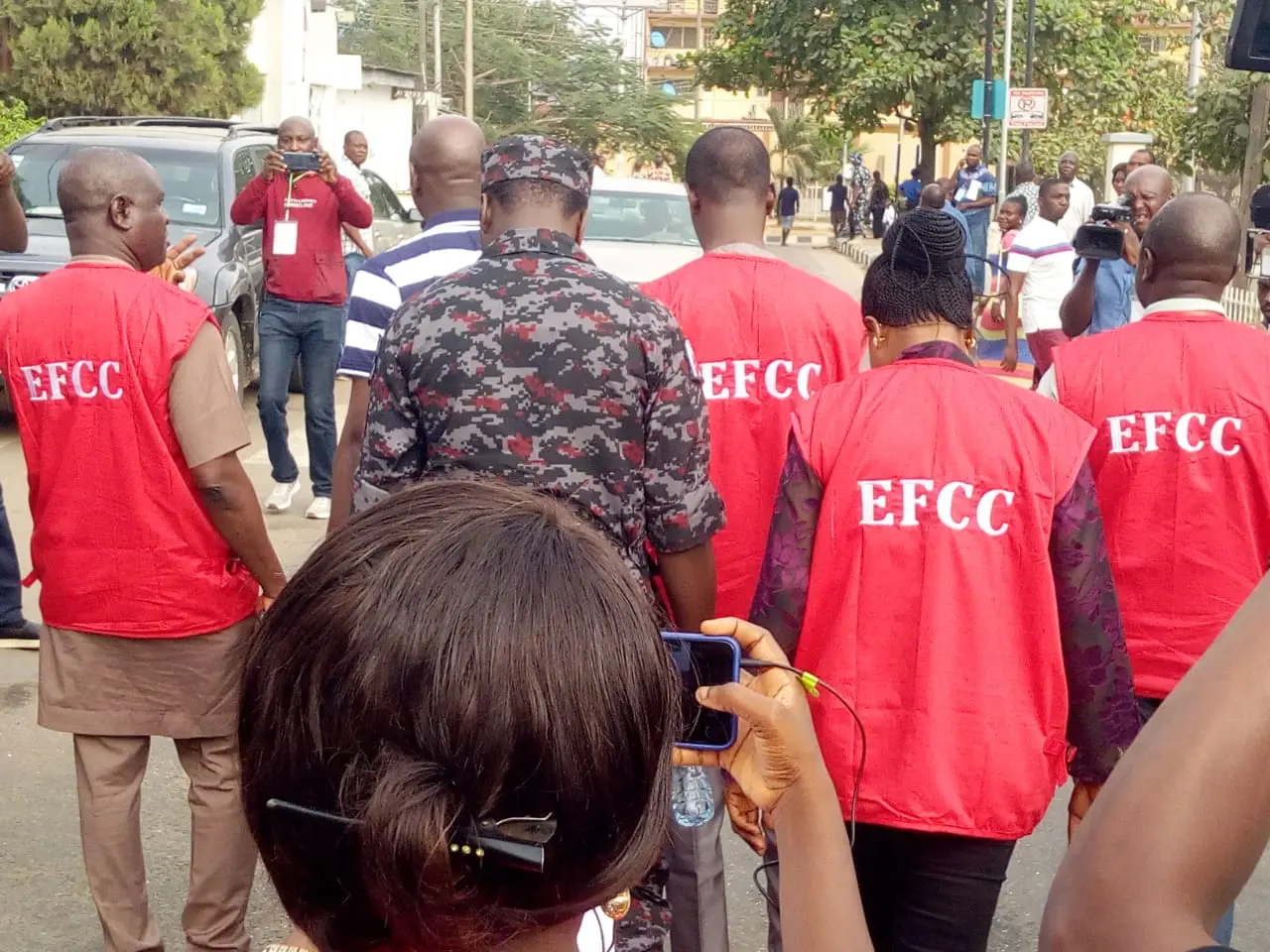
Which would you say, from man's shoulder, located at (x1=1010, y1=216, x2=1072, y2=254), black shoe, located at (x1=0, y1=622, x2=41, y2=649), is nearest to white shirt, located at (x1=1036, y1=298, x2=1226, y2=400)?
black shoe, located at (x1=0, y1=622, x2=41, y2=649)

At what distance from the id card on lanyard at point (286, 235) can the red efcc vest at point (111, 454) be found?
4621 mm

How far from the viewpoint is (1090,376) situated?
11.8 ft

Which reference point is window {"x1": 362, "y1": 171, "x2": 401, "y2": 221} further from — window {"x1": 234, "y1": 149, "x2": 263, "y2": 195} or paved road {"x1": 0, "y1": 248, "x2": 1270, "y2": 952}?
paved road {"x1": 0, "y1": 248, "x2": 1270, "y2": 952}

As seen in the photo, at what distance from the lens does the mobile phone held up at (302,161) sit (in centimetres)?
804

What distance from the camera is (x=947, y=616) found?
9.45 ft

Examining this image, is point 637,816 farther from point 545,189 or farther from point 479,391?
point 545,189

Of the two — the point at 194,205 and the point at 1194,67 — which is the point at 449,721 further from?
the point at 1194,67

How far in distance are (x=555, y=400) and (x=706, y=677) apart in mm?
1159

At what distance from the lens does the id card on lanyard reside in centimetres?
821

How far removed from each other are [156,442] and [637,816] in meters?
2.49

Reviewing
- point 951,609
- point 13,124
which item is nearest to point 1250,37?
point 951,609

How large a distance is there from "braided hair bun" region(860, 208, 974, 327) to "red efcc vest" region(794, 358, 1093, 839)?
25 cm

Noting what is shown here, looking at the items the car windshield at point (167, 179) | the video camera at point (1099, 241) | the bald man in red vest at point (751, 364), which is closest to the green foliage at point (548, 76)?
the car windshield at point (167, 179)

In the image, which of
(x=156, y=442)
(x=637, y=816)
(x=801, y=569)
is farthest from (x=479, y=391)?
(x=637, y=816)
